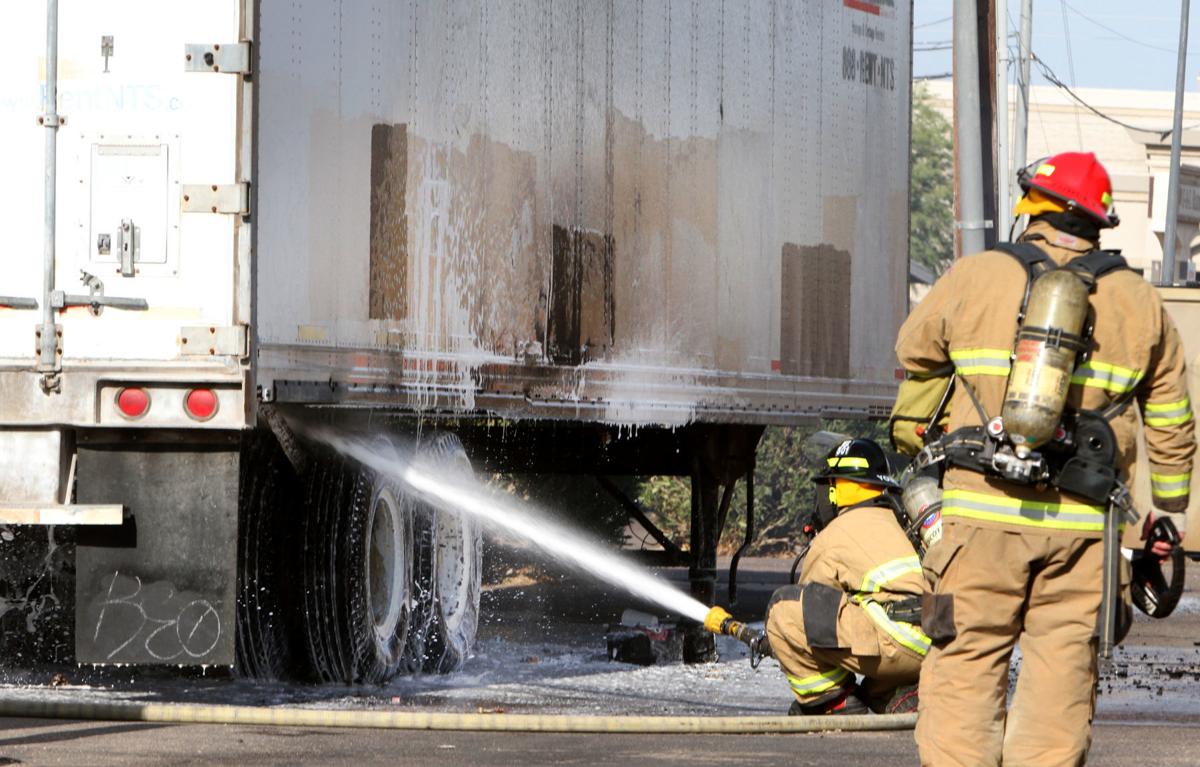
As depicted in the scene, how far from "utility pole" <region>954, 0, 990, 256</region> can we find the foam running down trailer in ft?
5.40

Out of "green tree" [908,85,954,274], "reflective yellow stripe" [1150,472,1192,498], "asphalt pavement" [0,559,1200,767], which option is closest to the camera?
"reflective yellow stripe" [1150,472,1192,498]

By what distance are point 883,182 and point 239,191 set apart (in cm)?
779

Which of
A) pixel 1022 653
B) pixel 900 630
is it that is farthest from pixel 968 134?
pixel 1022 653

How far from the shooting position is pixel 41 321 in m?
9.55

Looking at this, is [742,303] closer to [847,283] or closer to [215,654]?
[847,283]

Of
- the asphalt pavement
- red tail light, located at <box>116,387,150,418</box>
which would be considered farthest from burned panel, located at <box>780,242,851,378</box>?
red tail light, located at <box>116,387,150,418</box>

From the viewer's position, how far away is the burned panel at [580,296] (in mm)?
12555

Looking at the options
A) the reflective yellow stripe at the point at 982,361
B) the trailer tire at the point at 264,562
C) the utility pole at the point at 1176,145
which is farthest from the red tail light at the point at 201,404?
the utility pole at the point at 1176,145

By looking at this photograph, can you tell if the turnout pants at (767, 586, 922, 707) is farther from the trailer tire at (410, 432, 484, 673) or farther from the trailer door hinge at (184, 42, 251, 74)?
the trailer door hinge at (184, 42, 251, 74)

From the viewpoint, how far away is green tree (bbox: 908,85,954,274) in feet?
263

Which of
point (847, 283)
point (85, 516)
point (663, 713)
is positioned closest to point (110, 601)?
point (85, 516)

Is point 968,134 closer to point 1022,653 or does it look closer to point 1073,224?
point 1073,224

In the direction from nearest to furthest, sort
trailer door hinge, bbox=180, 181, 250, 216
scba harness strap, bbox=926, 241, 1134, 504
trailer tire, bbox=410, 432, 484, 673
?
scba harness strap, bbox=926, 241, 1134, 504, trailer door hinge, bbox=180, 181, 250, 216, trailer tire, bbox=410, 432, 484, 673

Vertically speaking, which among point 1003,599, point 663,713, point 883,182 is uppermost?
point 883,182
